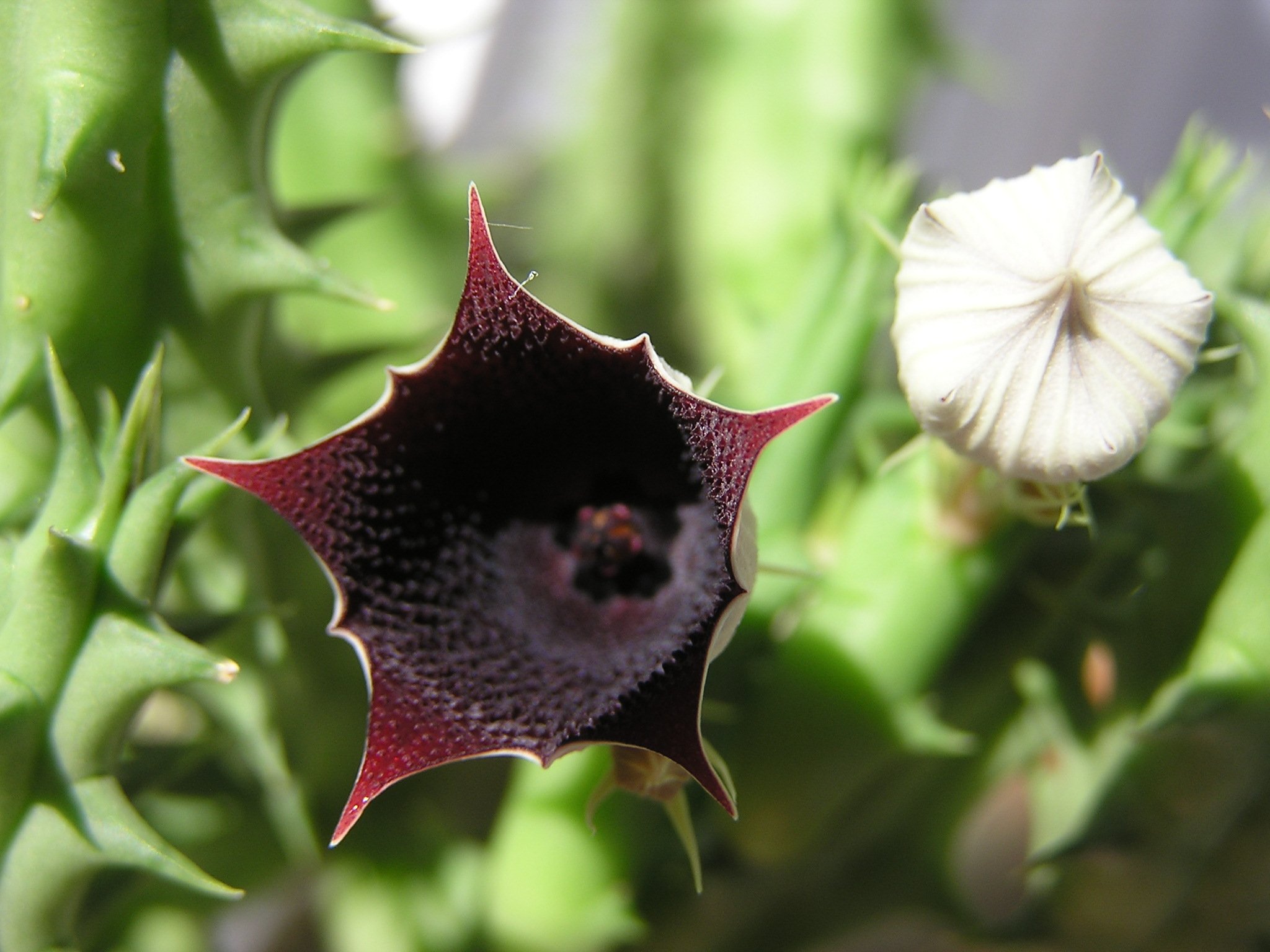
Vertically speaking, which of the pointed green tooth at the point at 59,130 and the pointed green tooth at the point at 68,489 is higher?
the pointed green tooth at the point at 59,130

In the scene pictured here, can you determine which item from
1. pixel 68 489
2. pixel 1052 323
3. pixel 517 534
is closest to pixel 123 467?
pixel 68 489

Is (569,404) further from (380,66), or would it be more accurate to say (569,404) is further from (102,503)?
(380,66)

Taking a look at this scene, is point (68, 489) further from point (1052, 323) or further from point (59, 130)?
point (1052, 323)

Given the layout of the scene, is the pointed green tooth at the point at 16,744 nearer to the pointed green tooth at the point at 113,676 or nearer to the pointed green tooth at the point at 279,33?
the pointed green tooth at the point at 113,676

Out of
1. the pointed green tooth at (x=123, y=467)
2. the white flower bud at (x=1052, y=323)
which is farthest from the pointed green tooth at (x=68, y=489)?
the white flower bud at (x=1052, y=323)

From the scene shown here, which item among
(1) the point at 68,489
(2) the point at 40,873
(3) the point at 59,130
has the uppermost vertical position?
(3) the point at 59,130

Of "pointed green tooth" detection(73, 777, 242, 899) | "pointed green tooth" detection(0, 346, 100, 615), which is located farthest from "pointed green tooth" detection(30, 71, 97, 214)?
"pointed green tooth" detection(73, 777, 242, 899)

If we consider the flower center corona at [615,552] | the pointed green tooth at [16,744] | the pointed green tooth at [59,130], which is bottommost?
the pointed green tooth at [16,744]
